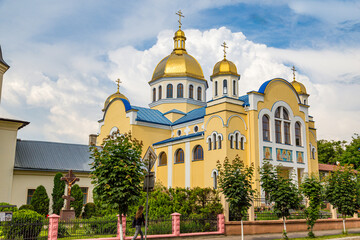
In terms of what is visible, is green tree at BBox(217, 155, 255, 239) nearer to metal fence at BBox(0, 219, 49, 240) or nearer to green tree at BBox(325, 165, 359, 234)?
green tree at BBox(325, 165, 359, 234)

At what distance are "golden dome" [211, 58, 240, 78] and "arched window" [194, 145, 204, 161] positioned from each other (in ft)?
17.9

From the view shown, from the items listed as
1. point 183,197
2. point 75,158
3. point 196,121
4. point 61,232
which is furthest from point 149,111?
point 61,232

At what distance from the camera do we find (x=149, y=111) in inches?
1254

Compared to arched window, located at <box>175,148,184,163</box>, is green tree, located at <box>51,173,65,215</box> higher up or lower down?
lower down

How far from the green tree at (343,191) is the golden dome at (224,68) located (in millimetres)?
10516

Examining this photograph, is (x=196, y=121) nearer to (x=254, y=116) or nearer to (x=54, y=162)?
(x=254, y=116)

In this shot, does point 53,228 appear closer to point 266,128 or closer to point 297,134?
point 266,128

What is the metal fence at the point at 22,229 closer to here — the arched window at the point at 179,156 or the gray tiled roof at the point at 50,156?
the gray tiled roof at the point at 50,156

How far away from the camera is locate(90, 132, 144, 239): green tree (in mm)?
10297

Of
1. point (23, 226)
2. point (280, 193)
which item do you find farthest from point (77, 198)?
point (280, 193)

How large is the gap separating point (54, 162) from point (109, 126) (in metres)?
8.54

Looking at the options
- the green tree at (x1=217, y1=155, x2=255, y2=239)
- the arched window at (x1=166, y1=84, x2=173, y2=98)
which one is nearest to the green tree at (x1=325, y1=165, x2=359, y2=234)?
the green tree at (x1=217, y1=155, x2=255, y2=239)

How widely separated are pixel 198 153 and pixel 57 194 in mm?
10241

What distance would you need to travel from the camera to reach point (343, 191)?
56.8 feet
